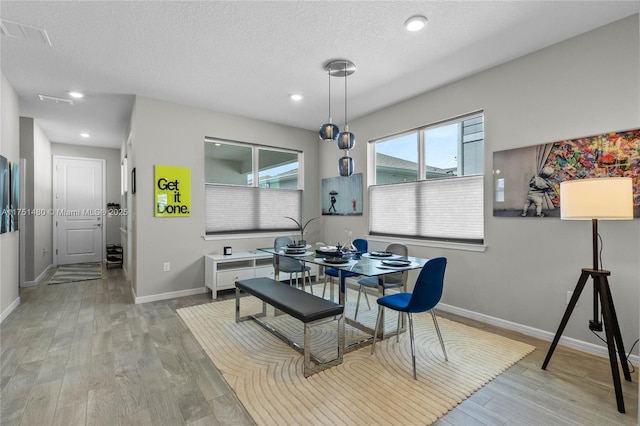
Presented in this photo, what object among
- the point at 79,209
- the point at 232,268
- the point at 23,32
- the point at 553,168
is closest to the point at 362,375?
the point at 553,168

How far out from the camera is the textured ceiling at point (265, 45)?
2268 millimetres

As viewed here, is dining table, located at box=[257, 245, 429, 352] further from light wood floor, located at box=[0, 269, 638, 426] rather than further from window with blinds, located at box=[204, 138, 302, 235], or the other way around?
window with blinds, located at box=[204, 138, 302, 235]

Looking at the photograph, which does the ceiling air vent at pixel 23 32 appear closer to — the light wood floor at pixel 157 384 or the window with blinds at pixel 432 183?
the light wood floor at pixel 157 384

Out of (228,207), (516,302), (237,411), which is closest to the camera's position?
(237,411)

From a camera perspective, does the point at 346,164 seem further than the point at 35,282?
No

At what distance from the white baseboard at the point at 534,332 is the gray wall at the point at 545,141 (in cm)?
4

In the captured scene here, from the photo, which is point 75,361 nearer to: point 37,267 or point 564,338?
point 37,267

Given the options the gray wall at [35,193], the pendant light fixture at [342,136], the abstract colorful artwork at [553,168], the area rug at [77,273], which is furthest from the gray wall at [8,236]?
the abstract colorful artwork at [553,168]

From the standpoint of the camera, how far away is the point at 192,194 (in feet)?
14.5

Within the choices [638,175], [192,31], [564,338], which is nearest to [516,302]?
[564,338]

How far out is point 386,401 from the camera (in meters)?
1.95

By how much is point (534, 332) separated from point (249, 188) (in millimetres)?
4205

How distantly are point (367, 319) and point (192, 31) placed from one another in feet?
10.9

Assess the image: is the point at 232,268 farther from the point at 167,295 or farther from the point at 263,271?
the point at 167,295
